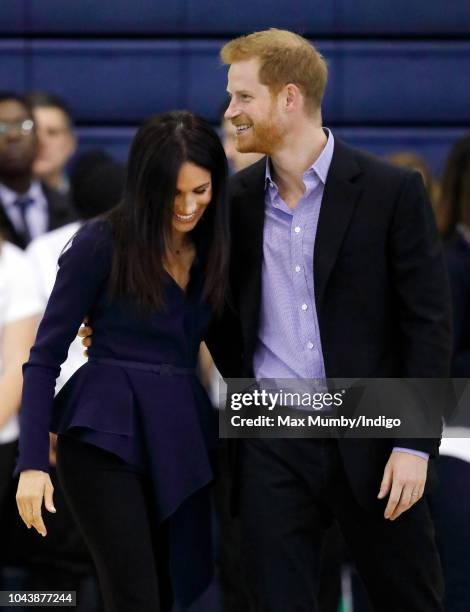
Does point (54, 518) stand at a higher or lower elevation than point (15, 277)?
lower

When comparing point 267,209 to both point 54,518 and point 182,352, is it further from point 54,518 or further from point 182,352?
point 54,518

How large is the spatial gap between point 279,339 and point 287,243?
0.67 ft

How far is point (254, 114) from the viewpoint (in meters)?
2.91

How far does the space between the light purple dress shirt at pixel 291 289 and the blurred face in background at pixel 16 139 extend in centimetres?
200

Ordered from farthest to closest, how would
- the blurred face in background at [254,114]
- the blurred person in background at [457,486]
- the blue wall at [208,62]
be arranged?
the blue wall at [208,62], the blurred person in background at [457,486], the blurred face in background at [254,114]

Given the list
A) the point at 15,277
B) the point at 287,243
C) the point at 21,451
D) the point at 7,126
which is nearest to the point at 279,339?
the point at 287,243

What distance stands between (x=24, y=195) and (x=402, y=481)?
2338 mm

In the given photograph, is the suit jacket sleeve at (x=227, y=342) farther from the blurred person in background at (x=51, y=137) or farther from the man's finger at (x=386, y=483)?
the blurred person in background at (x=51, y=137)

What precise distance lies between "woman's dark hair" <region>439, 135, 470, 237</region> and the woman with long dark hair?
1.07 meters

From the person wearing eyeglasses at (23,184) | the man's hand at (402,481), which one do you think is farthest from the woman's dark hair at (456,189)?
the person wearing eyeglasses at (23,184)

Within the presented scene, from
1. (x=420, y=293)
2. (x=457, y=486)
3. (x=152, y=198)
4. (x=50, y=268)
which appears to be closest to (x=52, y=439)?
(x=50, y=268)

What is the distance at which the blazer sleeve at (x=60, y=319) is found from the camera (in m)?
2.75

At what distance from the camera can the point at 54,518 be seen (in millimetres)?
3852

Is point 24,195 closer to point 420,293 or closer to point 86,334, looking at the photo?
point 86,334
